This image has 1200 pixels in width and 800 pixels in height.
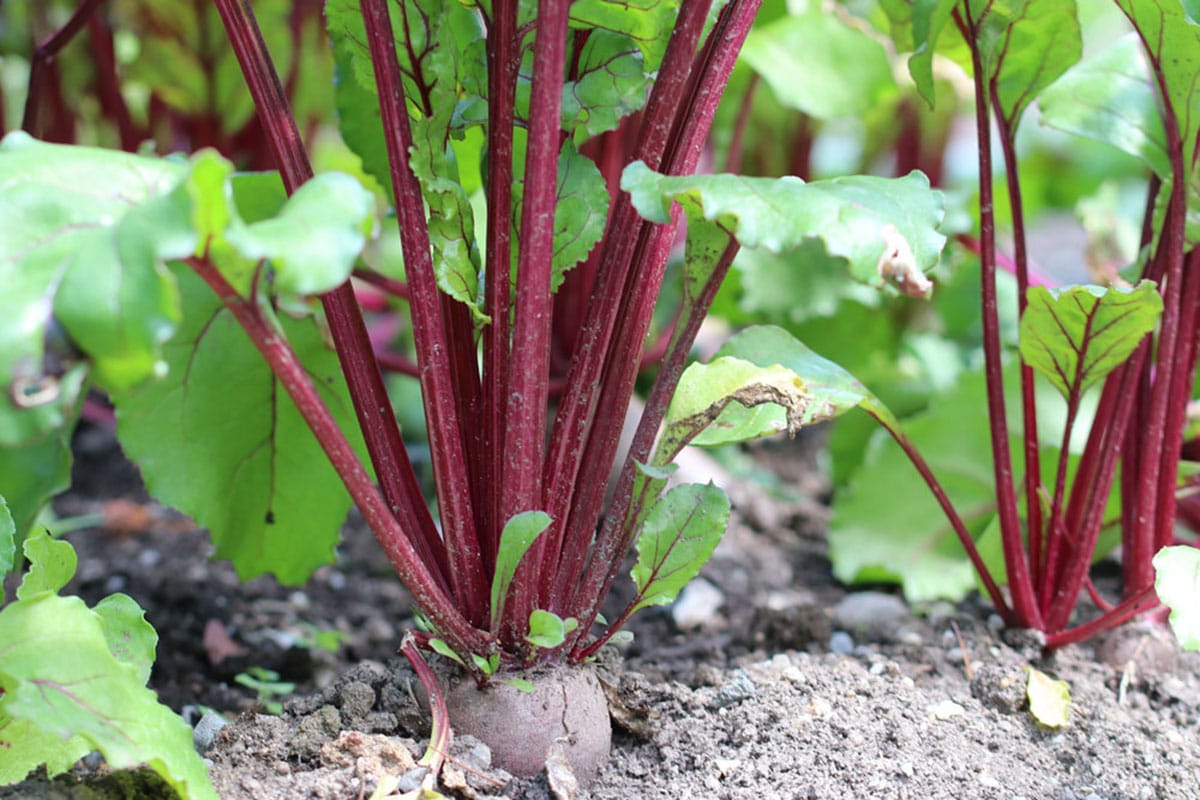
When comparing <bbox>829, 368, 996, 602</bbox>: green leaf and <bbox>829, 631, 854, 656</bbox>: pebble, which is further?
<bbox>829, 368, 996, 602</bbox>: green leaf

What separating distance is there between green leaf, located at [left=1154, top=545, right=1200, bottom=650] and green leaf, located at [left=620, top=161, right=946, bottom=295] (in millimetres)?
369

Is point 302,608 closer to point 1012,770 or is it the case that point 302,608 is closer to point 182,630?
point 182,630

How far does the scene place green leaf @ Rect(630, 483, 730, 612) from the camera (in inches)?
35.9

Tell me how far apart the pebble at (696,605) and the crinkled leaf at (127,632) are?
0.70 meters

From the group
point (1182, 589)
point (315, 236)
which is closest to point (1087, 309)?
point (1182, 589)

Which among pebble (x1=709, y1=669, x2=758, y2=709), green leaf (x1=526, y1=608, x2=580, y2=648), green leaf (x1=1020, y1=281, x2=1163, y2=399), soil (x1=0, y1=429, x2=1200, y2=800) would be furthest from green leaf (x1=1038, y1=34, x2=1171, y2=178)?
green leaf (x1=526, y1=608, x2=580, y2=648)

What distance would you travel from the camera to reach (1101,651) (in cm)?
121

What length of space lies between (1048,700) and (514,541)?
1.86 feet

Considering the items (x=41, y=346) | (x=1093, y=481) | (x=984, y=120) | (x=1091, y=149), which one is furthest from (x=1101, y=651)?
(x=1091, y=149)

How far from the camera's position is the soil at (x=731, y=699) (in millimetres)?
902

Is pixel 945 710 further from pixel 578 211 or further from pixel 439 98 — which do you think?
pixel 439 98

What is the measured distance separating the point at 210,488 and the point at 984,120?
0.87 metres

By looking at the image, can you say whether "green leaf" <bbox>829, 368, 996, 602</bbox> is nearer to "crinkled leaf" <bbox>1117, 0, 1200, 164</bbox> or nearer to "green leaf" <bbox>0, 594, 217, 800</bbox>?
"crinkled leaf" <bbox>1117, 0, 1200, 164</bbox>

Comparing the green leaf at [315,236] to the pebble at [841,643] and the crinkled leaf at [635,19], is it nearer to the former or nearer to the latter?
the crinkled leaf at [635,19]
